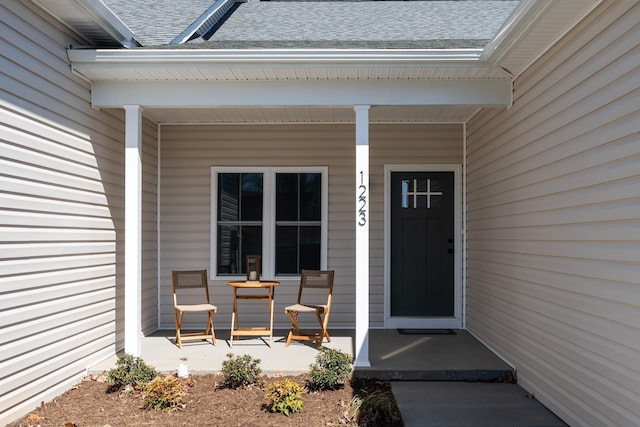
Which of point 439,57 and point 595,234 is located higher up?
point 439,57

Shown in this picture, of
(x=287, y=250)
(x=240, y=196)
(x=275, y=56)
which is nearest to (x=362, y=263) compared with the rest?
(x=275, y=56)

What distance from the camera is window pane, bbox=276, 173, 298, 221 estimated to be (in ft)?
21.1

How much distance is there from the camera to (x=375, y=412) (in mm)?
3568

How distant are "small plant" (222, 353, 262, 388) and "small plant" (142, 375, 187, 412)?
42 cm

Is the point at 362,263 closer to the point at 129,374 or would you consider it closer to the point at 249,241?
the point at 129,374

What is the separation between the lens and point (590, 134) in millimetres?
3211

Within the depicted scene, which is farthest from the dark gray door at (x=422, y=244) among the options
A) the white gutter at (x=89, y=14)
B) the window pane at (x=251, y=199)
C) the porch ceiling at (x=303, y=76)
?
the white gutter at (x=89, y=14)

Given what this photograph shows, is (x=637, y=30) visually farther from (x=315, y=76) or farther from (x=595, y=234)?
(x=315, y=76)

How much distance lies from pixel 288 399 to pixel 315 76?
105 inches

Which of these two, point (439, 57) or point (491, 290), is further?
point (491, 290)

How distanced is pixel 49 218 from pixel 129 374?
1.35 m

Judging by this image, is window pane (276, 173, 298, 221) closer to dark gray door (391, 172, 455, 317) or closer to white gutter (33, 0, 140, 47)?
dark gray door (391, 172, 455, 317)

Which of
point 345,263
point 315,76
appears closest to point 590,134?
point 315,76

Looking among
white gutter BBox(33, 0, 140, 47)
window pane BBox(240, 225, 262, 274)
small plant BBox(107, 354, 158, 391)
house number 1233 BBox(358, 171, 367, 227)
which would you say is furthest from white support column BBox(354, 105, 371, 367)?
white gutter BBox(33, 0, 140, 47)
